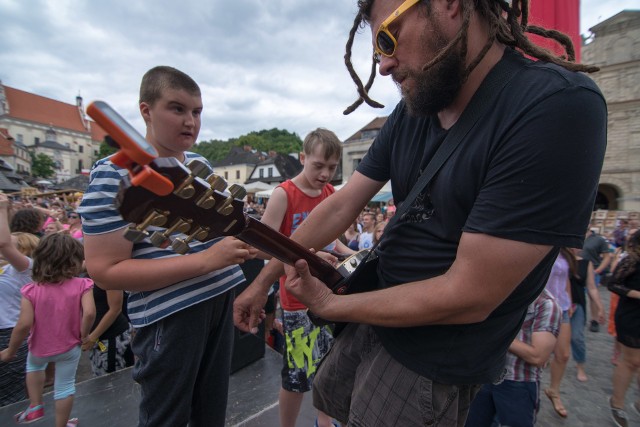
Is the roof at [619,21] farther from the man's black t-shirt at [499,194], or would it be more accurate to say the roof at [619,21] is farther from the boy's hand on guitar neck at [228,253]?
the boy's hand on guitar neck at [228,253]

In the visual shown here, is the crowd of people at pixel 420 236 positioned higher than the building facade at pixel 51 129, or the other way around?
the building facade at pixel 51 129

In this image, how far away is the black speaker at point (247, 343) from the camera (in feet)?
12.5

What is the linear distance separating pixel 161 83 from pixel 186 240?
101 cm

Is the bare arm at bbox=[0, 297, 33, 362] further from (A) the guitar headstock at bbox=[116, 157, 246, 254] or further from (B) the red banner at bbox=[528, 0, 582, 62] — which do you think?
(B) the red banner at bbox=[528, 0, 582, 62]

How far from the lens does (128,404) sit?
10.3 feet

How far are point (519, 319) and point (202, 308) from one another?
1.48 meters

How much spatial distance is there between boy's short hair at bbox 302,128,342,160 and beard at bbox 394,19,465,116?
169 centimetres

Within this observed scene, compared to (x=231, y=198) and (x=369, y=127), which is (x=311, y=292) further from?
(x=369, y=127)

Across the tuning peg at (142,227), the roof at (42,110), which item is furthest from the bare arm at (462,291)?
the roof at (42,110)

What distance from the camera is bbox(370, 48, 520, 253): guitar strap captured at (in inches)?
43.9

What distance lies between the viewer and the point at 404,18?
1.20 meters

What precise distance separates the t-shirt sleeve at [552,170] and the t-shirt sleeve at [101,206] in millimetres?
1510

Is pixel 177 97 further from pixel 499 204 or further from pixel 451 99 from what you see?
pixel 499 204

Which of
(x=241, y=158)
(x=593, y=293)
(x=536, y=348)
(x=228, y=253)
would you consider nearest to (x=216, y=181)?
(x=228, y=253)
